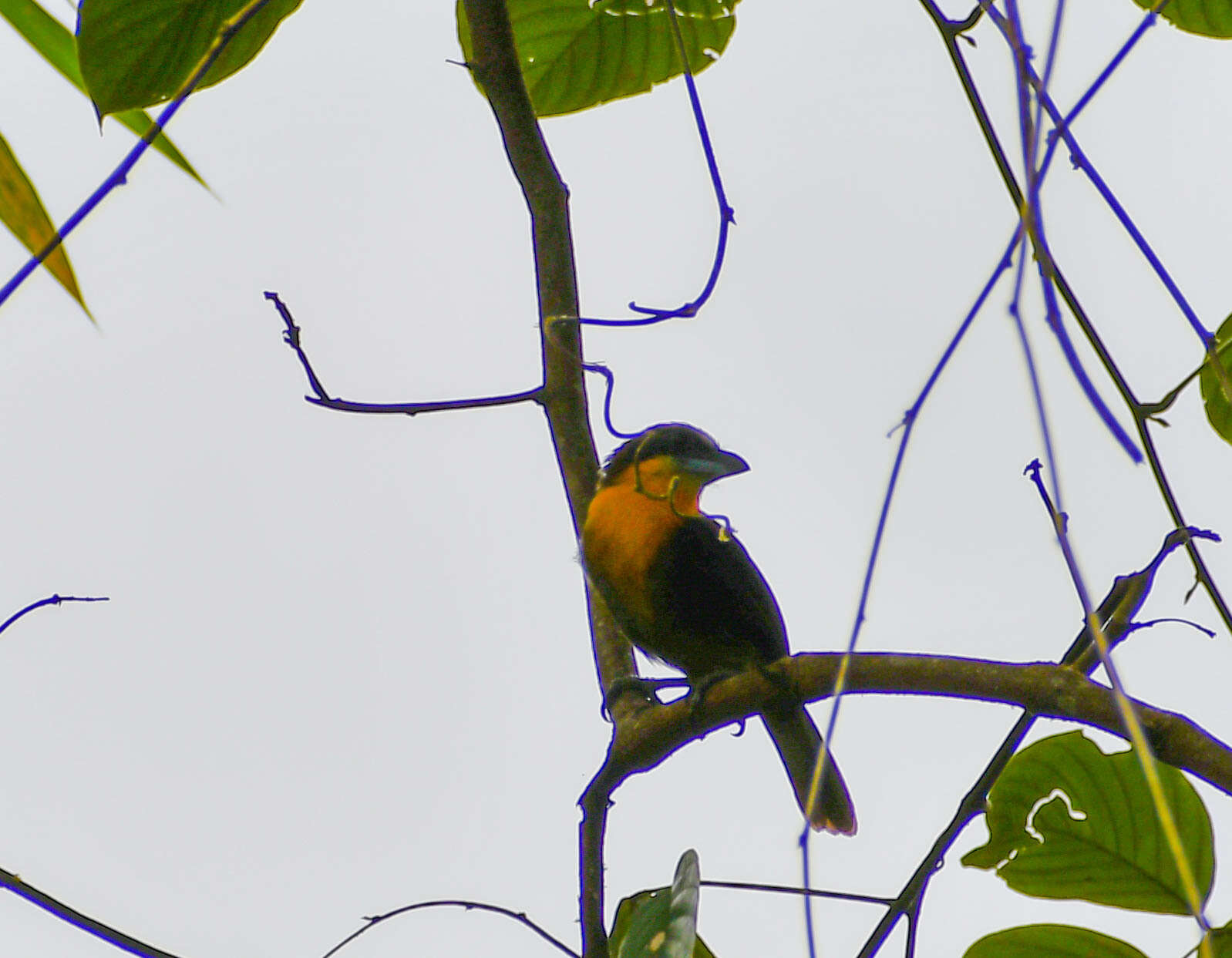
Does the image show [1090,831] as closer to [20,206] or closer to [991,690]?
[991,690]

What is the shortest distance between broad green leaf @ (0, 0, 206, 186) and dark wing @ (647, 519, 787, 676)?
1.26m

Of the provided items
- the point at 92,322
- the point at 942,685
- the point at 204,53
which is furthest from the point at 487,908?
the point at 204,53

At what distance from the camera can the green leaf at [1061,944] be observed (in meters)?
1.18

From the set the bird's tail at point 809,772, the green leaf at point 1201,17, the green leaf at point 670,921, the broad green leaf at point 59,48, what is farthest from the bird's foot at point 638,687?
the green leaf at point 1201,17

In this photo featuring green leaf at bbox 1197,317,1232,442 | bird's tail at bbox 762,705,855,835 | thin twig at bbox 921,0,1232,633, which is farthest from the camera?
bird's tail at bbox 762,705,855,835

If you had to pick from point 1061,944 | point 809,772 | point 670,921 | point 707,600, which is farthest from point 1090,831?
point 809,772

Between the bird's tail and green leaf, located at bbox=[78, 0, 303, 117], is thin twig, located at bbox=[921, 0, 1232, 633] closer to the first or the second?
green leaf, located at bbox=[78, 0, 303, 117]

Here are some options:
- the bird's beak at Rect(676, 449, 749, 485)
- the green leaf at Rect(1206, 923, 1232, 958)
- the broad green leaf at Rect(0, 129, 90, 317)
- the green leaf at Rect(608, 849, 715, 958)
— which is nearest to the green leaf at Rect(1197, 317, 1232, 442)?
the green leaf at Rect(1206, 923, 1232, 958)

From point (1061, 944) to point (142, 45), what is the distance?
1306 millimetres

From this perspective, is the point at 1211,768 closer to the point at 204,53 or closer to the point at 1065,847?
the point at 1065,847

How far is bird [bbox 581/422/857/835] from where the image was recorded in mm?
2387

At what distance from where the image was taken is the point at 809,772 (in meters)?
2.60

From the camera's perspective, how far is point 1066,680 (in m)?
1.10

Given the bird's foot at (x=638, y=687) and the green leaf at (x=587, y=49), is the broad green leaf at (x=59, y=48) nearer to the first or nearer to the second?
the green leaf at (x=587, y=49)
